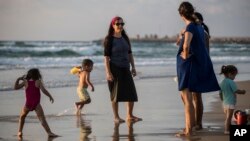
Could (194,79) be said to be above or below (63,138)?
above

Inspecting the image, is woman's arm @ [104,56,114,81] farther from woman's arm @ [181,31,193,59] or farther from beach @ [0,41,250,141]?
woman's arm @ [181,31,193,59]

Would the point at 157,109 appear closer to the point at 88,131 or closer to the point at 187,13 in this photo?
the point at 88,131

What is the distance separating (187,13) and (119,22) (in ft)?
6.34

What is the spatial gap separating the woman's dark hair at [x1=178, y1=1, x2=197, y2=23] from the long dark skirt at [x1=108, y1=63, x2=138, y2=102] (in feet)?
7.23

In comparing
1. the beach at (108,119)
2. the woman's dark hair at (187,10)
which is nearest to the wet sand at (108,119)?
the beach at (108,119)

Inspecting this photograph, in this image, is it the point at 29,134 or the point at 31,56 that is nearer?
the point at 29,134

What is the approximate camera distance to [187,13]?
7902mm

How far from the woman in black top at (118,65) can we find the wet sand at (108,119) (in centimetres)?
32

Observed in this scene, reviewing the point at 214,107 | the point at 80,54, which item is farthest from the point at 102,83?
the point at 80,54

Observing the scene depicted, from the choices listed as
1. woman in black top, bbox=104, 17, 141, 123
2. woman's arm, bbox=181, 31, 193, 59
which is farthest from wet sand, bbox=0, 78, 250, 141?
woman's arm, bbox=181, 31, 193, 59

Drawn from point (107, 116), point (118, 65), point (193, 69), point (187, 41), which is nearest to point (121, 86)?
point (118, 65)

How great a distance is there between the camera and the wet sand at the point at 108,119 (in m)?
8.35

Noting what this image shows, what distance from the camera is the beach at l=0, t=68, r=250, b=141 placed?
837cm

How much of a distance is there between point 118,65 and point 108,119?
775 millimetres
